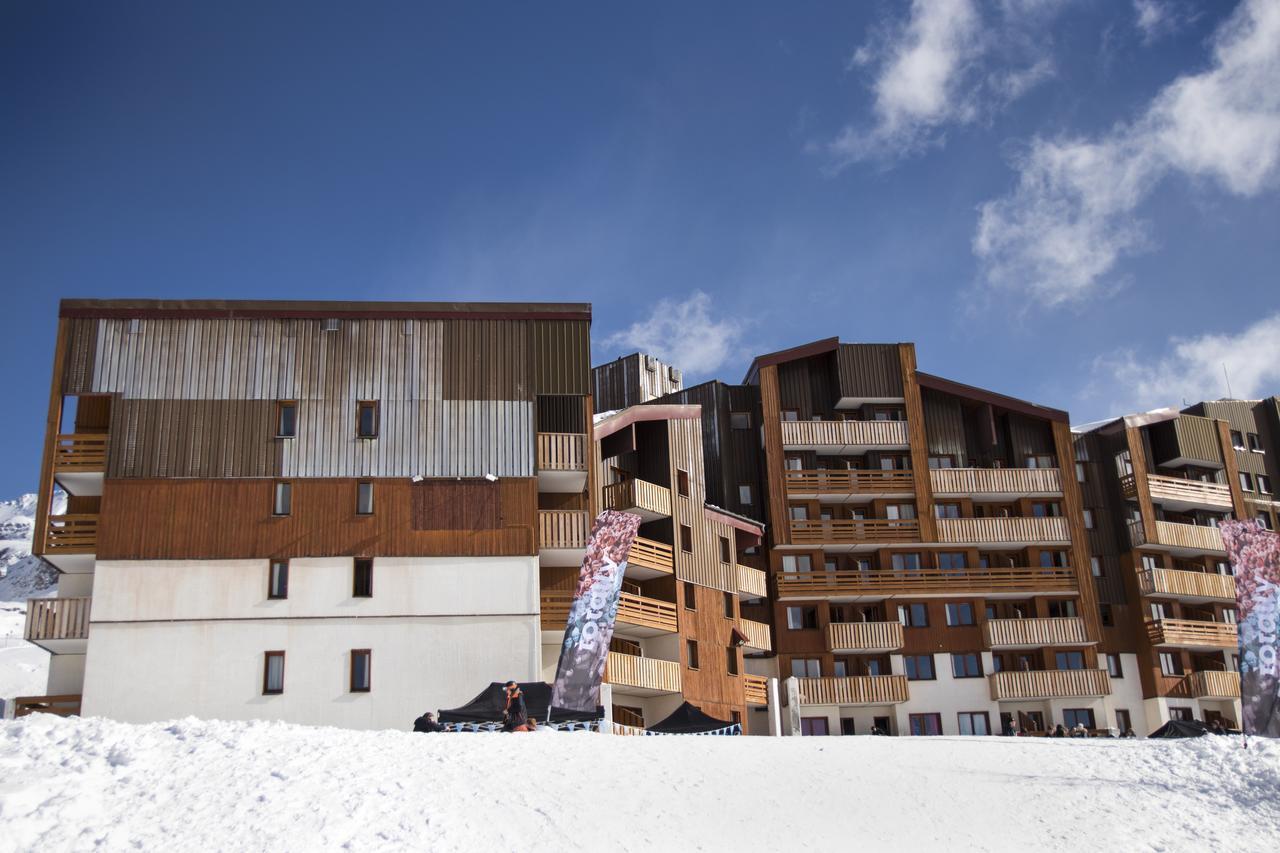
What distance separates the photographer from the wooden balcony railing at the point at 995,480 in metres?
56.8

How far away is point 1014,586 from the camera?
183 ft

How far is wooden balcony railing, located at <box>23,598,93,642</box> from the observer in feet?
120

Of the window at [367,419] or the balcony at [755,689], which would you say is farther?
the balcony at [755,689]

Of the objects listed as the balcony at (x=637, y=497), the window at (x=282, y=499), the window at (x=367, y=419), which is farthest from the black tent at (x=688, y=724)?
the window at (x=282, y=499)

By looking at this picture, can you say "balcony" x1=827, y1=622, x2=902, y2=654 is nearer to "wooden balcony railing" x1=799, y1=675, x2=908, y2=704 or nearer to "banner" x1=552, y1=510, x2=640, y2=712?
"wooden balcony railing" x1=799, y1=675, x2=908, y2=704

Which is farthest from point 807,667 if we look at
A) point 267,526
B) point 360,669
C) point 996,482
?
point 267,526

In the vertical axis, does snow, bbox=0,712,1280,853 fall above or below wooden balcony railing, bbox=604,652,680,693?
below

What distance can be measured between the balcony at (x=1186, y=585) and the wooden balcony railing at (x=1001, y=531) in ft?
13.7

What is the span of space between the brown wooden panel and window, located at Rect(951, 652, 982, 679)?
2416cm

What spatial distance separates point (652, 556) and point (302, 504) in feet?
40.5

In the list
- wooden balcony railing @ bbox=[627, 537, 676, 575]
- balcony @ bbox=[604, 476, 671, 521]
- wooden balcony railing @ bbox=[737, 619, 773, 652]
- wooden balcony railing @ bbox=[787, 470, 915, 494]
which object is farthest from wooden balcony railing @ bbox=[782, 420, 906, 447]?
wooden balcony railing @ bbox=[627, 537, 676, 575]

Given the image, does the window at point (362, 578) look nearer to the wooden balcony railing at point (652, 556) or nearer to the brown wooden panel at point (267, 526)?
the brown wooden panel at point (267, 526)

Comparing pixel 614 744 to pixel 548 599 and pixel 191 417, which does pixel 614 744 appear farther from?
pixel 191 417

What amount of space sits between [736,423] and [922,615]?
12.0m
